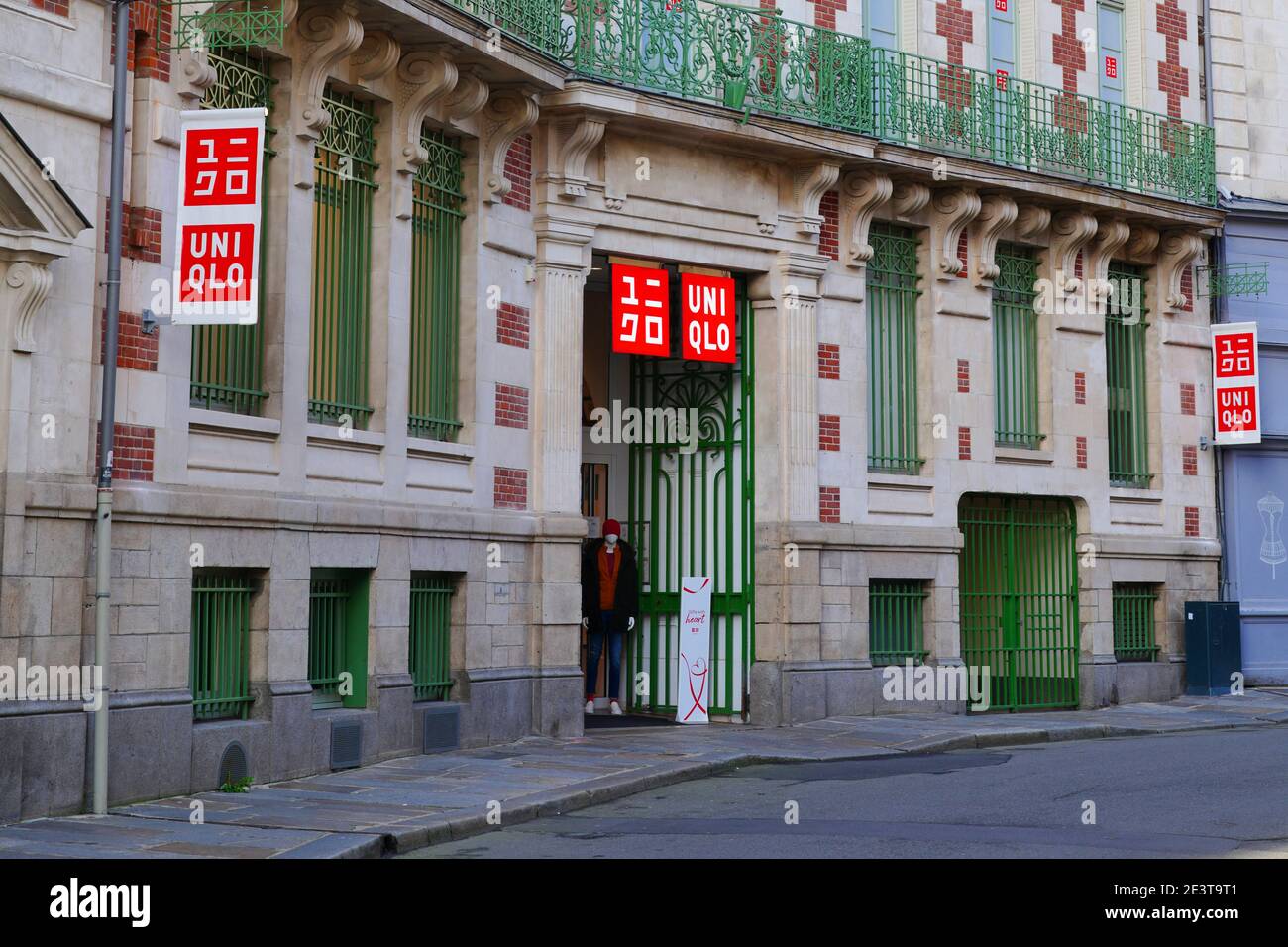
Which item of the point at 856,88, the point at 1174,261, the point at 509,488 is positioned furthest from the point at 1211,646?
the point at 509,488

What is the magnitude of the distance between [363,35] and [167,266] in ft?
9.52

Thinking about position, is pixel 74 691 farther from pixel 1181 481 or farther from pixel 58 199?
pixel 1181 481

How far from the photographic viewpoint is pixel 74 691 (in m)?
11.3

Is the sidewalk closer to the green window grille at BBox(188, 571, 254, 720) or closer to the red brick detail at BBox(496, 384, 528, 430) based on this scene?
the green window grille at BBox(188, 571, 254, 720)

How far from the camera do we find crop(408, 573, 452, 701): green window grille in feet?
49.9

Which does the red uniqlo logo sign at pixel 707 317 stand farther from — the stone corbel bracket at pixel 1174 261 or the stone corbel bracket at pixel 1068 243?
the stone corbel bracket at pixel 1174 261

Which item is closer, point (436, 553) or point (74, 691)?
point (74, 691)

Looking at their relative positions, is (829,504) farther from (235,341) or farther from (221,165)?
(221,165)

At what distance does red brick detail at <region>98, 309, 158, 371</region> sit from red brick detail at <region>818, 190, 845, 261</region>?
8545 mm

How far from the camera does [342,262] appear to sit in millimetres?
14484

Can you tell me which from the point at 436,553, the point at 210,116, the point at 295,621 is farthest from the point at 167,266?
the point at 436,553

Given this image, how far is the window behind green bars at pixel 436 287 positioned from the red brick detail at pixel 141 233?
3242 mm

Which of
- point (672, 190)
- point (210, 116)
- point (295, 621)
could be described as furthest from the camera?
point (672, 190)
